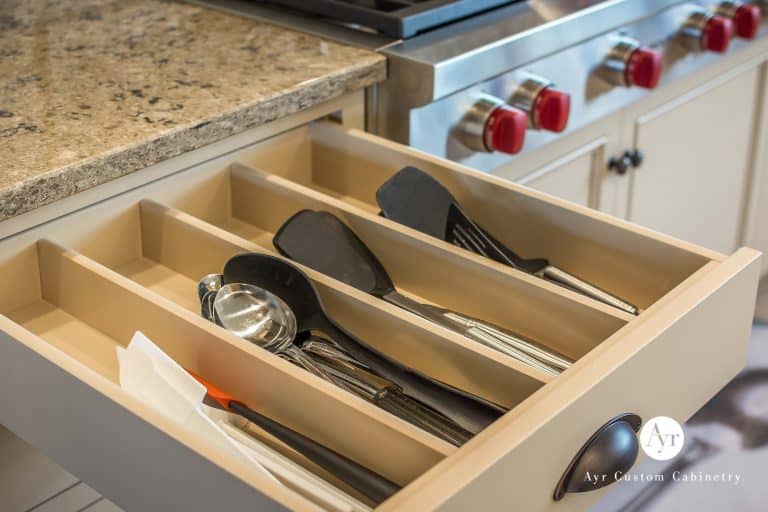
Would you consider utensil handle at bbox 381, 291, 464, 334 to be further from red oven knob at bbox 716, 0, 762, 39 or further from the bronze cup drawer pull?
red oven knob at bbox 716, 0, 762, 39

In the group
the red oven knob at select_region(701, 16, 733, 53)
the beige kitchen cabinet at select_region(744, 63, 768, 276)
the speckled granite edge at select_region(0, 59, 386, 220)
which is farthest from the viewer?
the beige kitchen cabinet at select_region(744, 63, 768, 276)

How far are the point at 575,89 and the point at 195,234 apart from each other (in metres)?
0.59

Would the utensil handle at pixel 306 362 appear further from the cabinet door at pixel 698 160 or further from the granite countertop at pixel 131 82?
the cabinet door at pixel 698 160

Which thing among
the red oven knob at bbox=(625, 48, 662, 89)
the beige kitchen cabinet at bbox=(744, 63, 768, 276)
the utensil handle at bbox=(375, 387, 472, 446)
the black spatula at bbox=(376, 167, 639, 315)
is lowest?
the beige kitchen cabinet at bbox=(744, 63, 768, 276)

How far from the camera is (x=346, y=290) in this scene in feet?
2.76

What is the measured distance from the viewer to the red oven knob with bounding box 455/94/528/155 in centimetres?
117

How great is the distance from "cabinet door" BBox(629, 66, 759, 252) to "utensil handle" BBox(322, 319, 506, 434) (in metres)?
0.86

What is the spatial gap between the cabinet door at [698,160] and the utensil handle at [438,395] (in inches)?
33.8

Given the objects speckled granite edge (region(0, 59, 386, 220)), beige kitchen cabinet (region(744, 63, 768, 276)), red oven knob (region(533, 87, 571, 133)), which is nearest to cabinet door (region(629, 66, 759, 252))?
beige kitchen cabinet (region(744, 63, 768, 276))

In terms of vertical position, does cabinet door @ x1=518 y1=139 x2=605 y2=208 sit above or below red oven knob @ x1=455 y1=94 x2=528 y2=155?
below

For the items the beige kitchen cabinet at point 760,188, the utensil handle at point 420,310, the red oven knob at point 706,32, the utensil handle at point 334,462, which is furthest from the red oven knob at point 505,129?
the beige kitchen cabinet at point 760,188

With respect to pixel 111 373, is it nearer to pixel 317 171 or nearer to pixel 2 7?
pixel 317 171

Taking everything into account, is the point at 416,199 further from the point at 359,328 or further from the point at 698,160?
the point at 698,160

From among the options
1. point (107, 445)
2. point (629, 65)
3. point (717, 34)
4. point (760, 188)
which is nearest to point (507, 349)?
point (107, 445)
